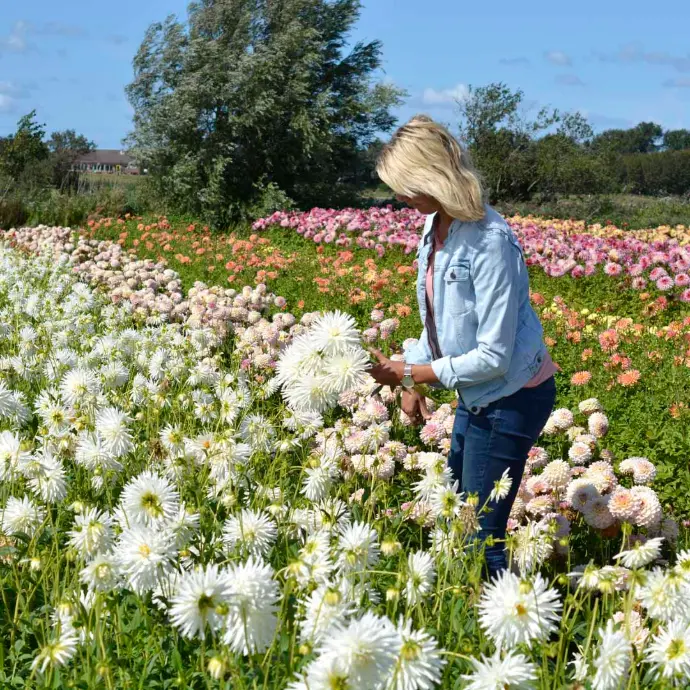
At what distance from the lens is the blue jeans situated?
9.54 feet

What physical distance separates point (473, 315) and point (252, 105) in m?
20.1

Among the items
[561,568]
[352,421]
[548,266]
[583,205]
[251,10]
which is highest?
[251,10]

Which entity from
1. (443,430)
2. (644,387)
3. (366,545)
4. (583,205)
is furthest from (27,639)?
(583,205)

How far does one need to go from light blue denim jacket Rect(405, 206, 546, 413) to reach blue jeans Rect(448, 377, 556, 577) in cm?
6

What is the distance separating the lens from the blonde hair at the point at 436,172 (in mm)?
2691

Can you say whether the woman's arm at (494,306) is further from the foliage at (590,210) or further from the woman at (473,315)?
the foliage at (590,210)

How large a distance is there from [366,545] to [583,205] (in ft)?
74.4

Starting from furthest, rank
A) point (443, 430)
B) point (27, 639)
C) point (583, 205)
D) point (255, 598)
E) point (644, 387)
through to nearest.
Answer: point (583, 205) → point (644, 387) → point (443, 430) → point (27, 639) → point (255, 598)

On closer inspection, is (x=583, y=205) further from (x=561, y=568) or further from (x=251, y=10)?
(x=561, y=568)

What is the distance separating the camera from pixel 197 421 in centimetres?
396

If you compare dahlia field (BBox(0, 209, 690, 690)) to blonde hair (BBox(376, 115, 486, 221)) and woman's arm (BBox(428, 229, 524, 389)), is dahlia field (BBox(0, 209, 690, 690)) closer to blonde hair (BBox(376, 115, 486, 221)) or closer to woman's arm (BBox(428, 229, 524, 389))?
woman's arm (BBox(428, 229, 524, 389))

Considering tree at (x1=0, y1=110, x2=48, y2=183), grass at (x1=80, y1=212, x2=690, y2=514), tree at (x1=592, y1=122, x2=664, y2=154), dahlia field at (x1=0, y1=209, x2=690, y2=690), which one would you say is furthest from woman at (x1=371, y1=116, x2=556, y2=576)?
tree at (x1=592, y1=122, x2=664, y2=154)

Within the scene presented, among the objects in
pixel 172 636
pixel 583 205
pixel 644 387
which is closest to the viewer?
pixel 172 636

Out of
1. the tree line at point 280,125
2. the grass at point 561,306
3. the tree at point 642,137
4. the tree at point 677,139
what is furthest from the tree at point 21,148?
the tree at point 677,139
